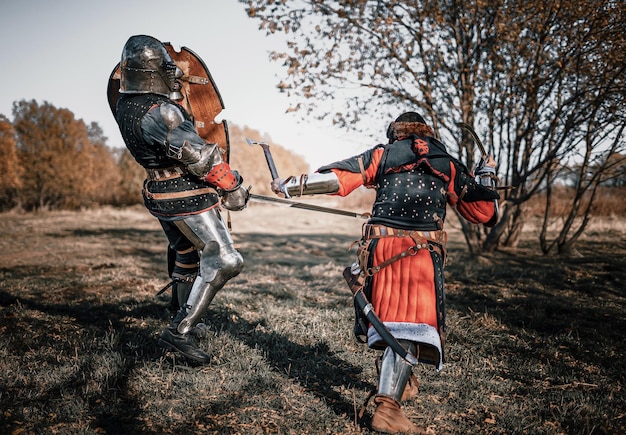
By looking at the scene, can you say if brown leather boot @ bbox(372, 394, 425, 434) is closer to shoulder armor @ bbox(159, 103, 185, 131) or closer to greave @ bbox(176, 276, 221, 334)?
greave @ bbox(176, 276, 221, 334)

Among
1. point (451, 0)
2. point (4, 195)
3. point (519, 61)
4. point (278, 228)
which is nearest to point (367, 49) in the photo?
point (451, 0)

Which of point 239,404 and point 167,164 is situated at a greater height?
point 167,164

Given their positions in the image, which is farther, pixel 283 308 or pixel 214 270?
pixel 283 308

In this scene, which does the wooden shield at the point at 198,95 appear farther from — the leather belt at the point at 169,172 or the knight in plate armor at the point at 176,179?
the leather belt at the point at 169,172

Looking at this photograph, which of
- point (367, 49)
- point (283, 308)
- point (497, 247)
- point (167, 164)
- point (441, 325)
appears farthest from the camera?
point (497, 247)

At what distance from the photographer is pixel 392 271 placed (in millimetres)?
2703

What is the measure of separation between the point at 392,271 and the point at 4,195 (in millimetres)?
31574

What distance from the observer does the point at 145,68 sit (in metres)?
3.14

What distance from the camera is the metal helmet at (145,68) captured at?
3.14 m

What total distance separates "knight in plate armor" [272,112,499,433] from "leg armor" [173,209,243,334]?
63cm

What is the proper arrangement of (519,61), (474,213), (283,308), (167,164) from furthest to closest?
(519,61), (283,308), (167,164), (474,213)

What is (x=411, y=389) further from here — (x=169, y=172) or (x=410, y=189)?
(x=169, y=172)

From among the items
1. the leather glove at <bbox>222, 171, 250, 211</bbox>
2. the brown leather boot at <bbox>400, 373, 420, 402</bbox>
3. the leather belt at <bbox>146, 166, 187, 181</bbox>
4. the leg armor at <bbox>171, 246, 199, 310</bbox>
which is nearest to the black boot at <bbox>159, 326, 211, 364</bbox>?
the leg armor at <bbox>171, 246, 199, 310</bbox>

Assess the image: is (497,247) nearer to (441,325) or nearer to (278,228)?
(441,325)
